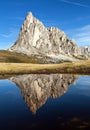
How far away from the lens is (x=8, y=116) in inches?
1331

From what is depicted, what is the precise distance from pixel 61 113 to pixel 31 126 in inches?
272

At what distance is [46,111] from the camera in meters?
36.2

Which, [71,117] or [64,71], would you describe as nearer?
[71,117]

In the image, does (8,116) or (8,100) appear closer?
(8,116)

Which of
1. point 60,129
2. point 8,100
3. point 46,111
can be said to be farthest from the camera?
point 8,100

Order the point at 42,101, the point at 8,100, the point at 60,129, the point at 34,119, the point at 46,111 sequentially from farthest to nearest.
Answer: the point at 8,100 < the point at 42,101 < the point at 46,111 < the point at 34,119 < the point at 60,129

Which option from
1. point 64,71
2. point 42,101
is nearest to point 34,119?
point 42,101

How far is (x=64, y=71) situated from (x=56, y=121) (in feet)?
237

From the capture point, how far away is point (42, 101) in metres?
44.1

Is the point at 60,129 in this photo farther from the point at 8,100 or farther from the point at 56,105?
the point at 8,100

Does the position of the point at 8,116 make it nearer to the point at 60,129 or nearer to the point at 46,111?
the point at 46,111

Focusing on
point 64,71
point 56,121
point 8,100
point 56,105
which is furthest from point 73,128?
point 64,71

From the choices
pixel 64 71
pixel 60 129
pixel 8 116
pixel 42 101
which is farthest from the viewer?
pixel 64 71

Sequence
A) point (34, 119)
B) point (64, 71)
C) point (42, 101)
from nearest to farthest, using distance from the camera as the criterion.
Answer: point (34, 119), point (42, 101), point (64, 71)
